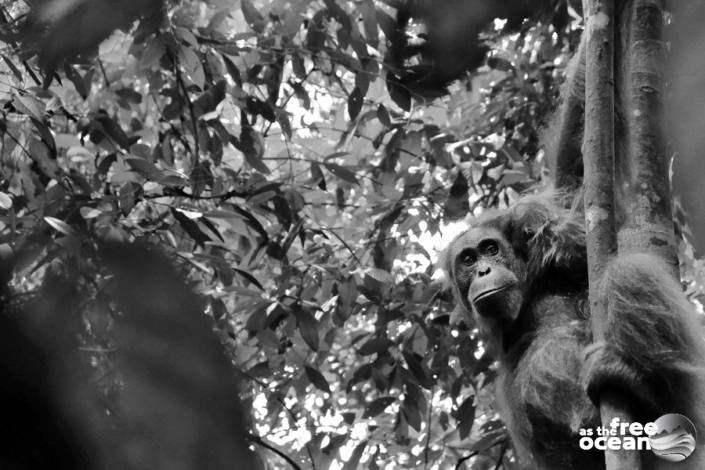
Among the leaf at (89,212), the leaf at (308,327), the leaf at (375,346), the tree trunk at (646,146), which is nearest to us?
the tree trunk at (646,146)

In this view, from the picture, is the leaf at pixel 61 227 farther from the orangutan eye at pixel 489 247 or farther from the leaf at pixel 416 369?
the leaf at pixel 416 369

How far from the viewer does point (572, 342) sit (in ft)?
14.0

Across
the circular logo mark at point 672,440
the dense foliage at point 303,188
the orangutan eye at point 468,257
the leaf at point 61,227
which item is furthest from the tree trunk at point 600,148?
the orangutan eye at point 468,257

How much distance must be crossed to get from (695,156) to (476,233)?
175 inches

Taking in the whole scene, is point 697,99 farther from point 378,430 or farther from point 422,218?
point 378,430

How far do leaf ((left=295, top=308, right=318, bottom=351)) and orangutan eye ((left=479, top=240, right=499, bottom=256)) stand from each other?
1.18 metres

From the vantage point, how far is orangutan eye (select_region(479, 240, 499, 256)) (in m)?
4.88

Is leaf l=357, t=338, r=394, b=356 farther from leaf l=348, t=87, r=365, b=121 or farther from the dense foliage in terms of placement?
leaf l=348, t=87, r=365, b=121

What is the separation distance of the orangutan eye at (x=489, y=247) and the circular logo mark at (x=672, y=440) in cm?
255

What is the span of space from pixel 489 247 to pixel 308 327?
1.26 m

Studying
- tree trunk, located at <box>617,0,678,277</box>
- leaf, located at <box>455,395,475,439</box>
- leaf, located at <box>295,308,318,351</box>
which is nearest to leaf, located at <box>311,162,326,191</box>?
leaf, located at <box>295,308,318,351</box>

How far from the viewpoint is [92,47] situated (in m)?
0.55

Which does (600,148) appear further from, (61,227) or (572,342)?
(572,342)

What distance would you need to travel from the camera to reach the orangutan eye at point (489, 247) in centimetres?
488
